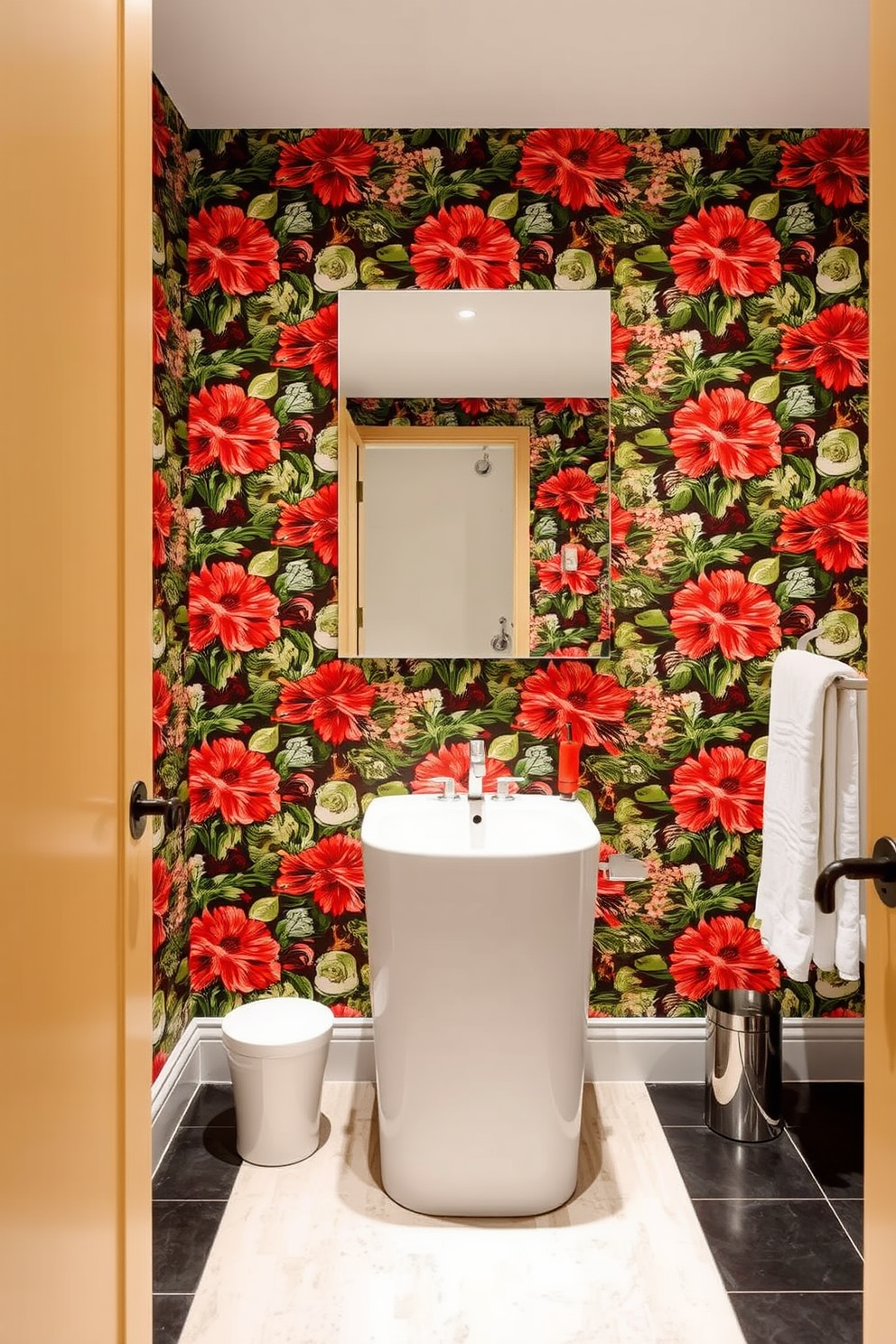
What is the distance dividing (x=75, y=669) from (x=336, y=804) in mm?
1695

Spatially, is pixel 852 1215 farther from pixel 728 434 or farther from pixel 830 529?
pixel 728 434

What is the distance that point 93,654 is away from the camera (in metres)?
0.96

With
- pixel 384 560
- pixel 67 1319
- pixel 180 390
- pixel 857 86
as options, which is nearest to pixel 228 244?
pixel 180 390

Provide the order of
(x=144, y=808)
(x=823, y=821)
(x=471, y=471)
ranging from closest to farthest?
(x=144, y=808) → (x=823, y=821) → (x=471, y=471)

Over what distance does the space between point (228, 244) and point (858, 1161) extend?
8.85ft

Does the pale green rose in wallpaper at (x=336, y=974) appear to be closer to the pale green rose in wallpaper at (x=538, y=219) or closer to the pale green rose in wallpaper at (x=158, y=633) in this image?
the pale green rose in wallpaper at (x=158, y=633)

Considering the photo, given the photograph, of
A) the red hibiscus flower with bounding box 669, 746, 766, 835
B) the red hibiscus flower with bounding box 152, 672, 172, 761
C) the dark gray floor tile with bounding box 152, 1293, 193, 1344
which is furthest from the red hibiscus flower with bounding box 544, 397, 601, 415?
the dark gray floor tile with bounding box 152, 1293, 193, 1344

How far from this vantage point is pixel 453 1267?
1.85m

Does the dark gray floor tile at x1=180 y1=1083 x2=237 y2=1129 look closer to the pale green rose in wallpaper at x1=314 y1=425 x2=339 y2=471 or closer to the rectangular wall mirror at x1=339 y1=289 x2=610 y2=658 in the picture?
the rectangular wall mirror at x1=339 y1=289 x2=610 y2=658

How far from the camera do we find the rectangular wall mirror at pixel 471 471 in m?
2.46

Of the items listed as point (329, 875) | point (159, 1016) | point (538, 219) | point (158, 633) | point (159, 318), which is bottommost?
point (159, 1016)

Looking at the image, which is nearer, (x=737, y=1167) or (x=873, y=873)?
(x=873, y=873)

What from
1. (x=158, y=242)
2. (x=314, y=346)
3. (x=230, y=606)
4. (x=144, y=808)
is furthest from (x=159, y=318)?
(x=144, y=808)

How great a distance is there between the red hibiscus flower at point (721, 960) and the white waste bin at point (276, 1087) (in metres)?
0.97
